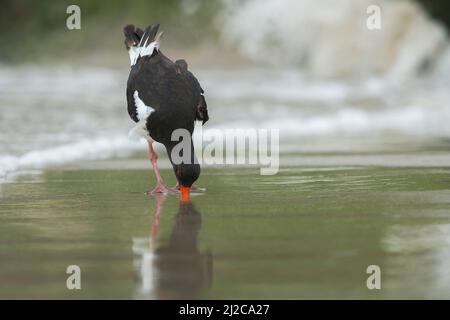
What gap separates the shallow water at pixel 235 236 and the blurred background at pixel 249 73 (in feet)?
5.85

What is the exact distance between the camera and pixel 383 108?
50.2 feet

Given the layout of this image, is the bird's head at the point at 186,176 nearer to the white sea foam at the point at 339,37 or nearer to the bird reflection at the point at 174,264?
the bird reflection at the point at 174,264

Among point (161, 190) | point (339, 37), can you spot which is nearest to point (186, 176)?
point (161, 190)

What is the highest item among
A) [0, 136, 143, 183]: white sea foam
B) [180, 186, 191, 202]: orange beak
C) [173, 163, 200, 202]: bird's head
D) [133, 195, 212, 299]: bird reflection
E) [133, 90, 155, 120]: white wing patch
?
[133, 90, 155, 120]: white wing patch

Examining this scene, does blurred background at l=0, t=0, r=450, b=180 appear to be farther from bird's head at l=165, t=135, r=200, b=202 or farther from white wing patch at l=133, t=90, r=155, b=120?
bird's head at l=165, t=135, r=200, b=202

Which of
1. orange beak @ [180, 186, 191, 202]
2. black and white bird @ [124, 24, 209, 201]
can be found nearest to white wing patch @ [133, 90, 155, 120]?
black and white bird @ [124, 24, 209, 201]

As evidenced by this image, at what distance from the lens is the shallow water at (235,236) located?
4758mm

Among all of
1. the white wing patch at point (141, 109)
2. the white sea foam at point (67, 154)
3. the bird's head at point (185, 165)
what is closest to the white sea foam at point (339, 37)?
the white sea foam at point (67, 154)

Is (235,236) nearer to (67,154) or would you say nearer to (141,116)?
(141,116)

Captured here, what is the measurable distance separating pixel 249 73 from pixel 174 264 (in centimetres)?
1765

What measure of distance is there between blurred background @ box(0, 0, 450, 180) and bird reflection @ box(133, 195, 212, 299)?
119 inches

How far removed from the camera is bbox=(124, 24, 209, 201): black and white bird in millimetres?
7371

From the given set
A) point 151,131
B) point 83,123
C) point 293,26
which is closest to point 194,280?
point 151,131

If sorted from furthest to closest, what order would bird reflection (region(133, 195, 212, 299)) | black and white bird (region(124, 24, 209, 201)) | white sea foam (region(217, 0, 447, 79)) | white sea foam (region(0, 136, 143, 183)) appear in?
1. white sea foam (region(217, 0, 447, 79))
2. white sea foam (region(0, 136, 143, 183))
3. black and white bird (region(124, 24, 209, 201))
4. bird reflection (region(133, 195, 212, 299))
